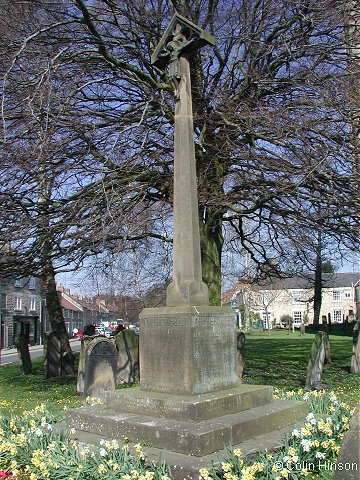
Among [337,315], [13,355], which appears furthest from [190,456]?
[337,315]

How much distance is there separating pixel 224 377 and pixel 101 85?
8.70m

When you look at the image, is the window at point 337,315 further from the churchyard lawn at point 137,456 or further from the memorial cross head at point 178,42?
the memorial cross head at point 178,42

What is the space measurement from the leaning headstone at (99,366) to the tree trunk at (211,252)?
2672 millimetres

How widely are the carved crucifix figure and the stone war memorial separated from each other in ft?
0.04

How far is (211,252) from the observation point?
41.4 feet

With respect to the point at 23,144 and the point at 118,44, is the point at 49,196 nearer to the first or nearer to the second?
the point at 23,144

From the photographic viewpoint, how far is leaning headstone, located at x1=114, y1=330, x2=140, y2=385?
14.0 metres

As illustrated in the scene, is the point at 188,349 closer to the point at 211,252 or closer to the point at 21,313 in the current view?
the point at 211,252

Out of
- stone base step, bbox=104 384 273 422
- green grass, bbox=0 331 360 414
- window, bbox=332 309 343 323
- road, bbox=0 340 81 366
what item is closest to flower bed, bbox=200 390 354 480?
stone base step, bbox=104 384 273 422

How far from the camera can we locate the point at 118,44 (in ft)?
35.3

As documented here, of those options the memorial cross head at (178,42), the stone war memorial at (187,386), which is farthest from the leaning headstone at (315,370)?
the memorial cross head at (178,42)

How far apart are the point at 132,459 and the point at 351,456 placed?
227cm

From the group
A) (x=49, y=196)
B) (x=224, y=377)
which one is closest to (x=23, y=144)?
(x=49, y=196)

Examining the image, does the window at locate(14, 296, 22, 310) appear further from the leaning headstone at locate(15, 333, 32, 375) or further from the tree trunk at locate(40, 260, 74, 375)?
the leaning headstone at locate(15, 333, 32, 375)
